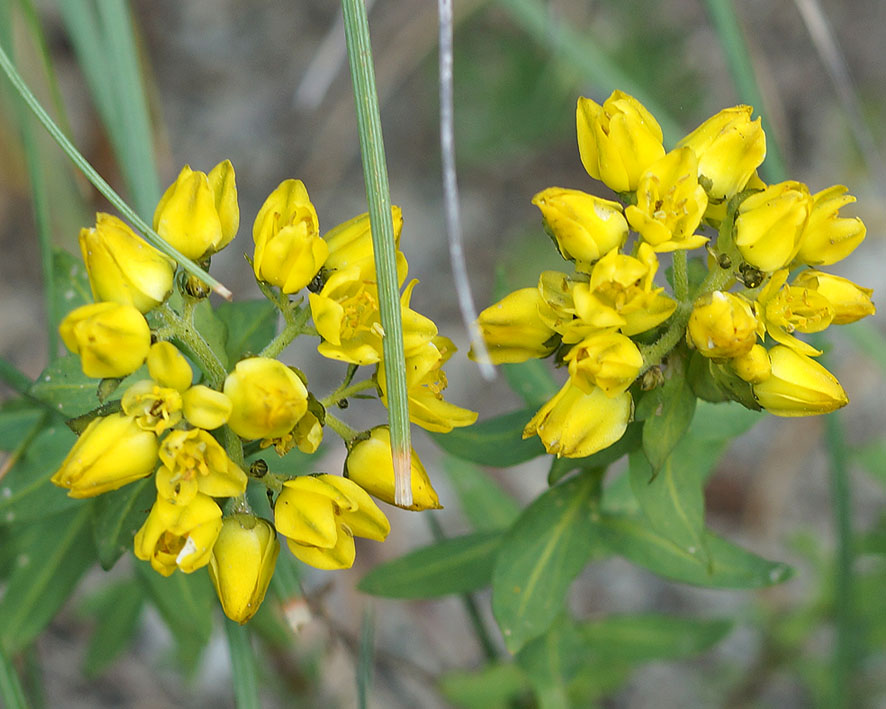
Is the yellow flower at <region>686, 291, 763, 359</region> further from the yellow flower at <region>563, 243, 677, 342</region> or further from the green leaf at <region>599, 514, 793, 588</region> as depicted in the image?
the green leaf at <region>599, 514, 793, 588</region>

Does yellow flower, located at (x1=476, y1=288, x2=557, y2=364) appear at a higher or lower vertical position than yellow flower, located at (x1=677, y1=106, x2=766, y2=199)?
lower

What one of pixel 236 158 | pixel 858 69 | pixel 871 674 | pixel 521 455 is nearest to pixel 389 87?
pixel 236 158

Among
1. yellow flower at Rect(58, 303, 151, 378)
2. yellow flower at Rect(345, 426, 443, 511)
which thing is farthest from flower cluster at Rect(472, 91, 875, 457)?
yellow flower at Rect(58, 303, 151, 378)

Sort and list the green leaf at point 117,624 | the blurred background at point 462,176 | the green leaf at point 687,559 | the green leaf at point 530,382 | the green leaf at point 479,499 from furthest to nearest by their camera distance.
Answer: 1. the blurred background at point 462,176
2. the green leaf at point 479,499
3. the green leaf at point 117,624
4. the green leaf at point 530,382
5. the green leaf at point 687,559

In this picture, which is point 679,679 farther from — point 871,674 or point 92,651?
point 92,651

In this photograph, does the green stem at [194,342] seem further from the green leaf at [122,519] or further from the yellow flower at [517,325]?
the yellow flower at [517,325]

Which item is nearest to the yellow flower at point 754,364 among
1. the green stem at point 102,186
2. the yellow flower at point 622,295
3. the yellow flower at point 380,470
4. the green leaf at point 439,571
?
the yellow flower at point 622,295
